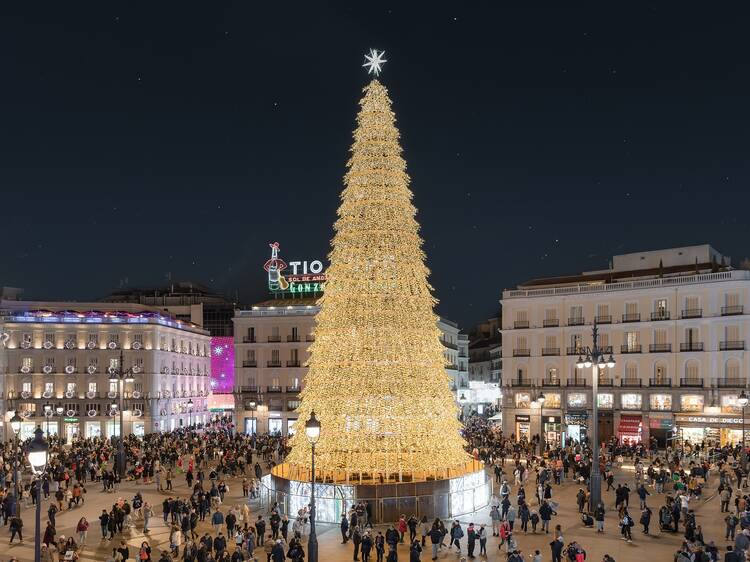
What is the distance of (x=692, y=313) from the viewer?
181ft

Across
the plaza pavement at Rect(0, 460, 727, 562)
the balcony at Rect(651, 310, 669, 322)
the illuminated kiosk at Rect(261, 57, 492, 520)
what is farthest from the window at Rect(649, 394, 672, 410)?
the illuminated kiosk at Rect(261, 57, 492, 520)

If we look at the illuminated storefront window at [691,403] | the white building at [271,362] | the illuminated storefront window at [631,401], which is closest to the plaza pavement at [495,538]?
the illuminated storefront window at [691,403]

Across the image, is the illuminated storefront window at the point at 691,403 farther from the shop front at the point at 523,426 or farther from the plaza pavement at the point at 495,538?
the plaza pavement at the point at 495,538

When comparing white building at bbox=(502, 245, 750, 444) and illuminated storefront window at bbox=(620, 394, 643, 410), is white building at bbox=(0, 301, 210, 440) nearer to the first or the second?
white building at bbox=(502, 245, 750, 444)

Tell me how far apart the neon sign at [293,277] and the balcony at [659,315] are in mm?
32664

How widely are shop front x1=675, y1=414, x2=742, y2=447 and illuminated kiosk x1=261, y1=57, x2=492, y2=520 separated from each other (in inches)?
1079

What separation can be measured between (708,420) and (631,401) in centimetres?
585

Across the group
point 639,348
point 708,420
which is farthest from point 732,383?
point 639,348

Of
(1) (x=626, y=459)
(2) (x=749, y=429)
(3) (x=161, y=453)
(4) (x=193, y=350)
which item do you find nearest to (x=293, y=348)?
(4) (x=193, y=350)

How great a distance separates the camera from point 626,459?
48.4 meters

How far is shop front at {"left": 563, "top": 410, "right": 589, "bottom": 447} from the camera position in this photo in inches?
2285

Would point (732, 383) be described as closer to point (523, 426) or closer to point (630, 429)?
point (630, 429)

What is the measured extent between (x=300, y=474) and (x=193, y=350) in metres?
58.7

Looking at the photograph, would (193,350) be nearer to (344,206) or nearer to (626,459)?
(626,459)
